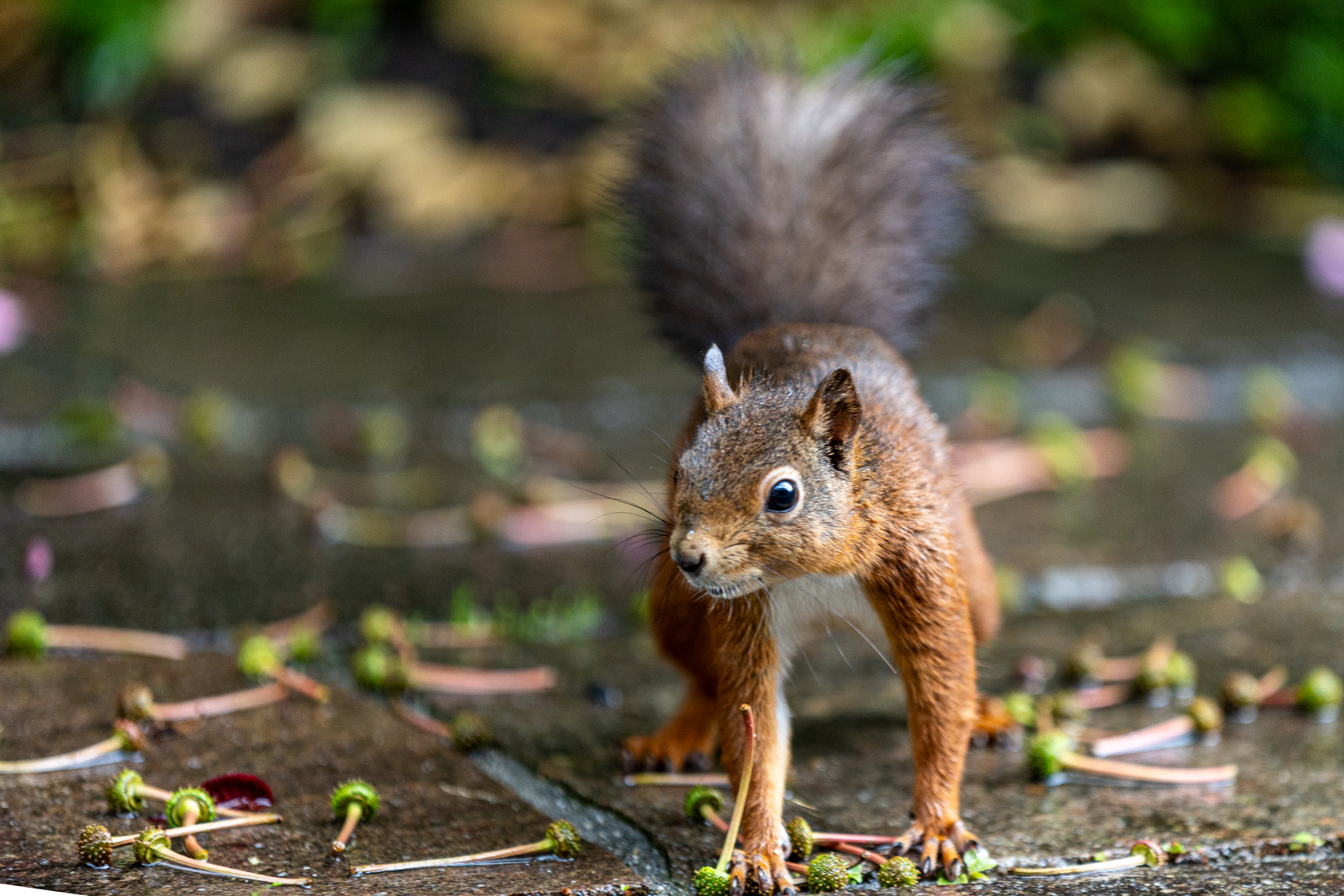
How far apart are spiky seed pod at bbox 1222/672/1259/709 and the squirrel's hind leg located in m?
0.85

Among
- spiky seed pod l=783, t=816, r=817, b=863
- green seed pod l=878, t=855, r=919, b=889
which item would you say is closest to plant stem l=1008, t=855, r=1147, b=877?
green seed pod l=878, t=855, r=919, b=889

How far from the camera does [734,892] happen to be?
1.76 metres

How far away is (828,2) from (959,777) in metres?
4.07

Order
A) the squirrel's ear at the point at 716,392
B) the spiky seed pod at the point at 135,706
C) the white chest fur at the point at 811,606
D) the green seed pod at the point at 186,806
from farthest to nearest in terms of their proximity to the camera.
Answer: the spiky seed pod at the point at 135,706, the white chest fur at the point at 811,606, the squirrel's ear at the point at 716,392, the green seed pod at the point at 186,806

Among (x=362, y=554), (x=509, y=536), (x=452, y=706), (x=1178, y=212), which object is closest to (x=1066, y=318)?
(x=1178, y=212)

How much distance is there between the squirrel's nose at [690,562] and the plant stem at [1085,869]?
55 centimetres

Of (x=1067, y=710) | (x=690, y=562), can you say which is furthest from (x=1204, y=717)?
(x=690, y=562)

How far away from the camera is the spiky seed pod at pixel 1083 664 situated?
98.0 inches

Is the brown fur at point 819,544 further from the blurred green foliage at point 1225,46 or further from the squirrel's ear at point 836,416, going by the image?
the blurred green foliage at point 1225,46

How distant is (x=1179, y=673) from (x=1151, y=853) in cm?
67

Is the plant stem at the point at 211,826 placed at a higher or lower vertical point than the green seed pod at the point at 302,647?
lower

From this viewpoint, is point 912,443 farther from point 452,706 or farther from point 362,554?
point 362,554

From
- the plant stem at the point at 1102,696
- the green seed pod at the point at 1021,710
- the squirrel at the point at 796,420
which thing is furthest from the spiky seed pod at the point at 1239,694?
the squirrel at the point at 796,420

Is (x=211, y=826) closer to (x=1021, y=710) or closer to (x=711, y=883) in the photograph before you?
(x=711, y=883)
